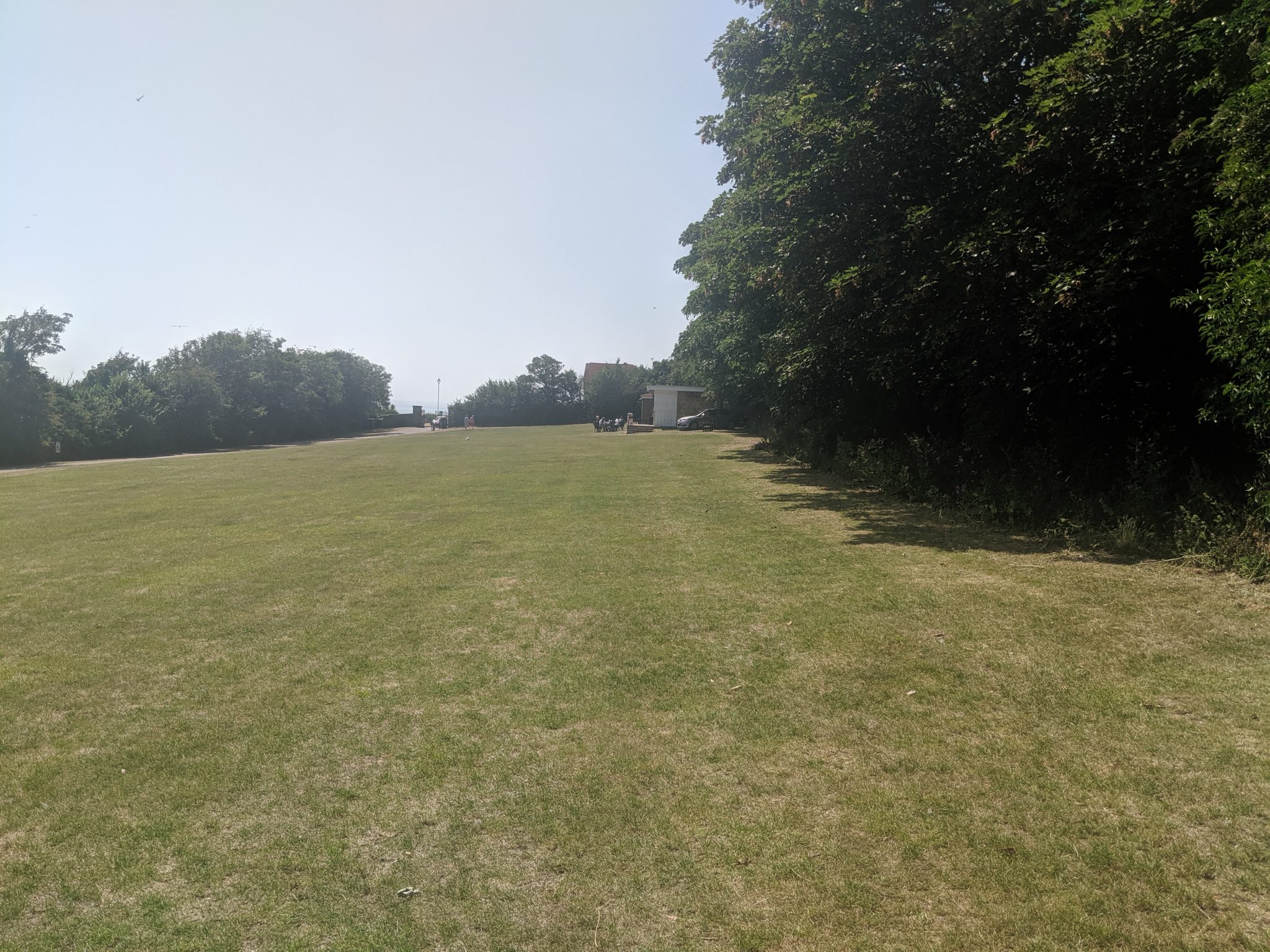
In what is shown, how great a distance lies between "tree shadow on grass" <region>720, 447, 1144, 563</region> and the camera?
9586 mm

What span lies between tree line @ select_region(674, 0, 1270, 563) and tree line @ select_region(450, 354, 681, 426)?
61.5 m

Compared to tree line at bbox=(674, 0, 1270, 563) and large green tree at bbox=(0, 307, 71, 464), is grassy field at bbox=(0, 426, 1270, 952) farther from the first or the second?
large green tree at bbox=(0, 307, 71, 464)

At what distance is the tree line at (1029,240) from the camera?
316 inches

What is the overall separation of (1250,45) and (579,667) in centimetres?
888

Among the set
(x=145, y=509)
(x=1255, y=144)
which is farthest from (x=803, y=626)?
(x=145, y=509)

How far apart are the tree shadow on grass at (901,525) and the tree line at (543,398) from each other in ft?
204

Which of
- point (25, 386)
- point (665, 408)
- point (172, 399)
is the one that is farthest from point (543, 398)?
point (25, 386)

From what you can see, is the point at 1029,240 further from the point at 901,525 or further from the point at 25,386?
the point at 25,386

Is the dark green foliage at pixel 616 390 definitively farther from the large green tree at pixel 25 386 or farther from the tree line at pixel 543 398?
the large green tree at pixel 25 386

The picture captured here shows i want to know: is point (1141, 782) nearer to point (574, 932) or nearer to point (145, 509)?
point (574, 932)

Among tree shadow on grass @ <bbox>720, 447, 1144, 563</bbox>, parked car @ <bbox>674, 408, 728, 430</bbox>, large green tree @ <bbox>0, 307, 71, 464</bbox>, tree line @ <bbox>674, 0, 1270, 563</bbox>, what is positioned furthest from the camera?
parked car @ <bbox>674, 408, 728, 430</bbox>

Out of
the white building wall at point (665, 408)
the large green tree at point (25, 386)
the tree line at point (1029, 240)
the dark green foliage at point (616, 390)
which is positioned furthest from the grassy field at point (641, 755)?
the dark green foliage at point (616, 390)

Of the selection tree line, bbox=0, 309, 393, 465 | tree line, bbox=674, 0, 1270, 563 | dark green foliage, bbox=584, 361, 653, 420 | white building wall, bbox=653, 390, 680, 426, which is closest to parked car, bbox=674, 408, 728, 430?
white building wall, bbox=653, 390, 680, 426

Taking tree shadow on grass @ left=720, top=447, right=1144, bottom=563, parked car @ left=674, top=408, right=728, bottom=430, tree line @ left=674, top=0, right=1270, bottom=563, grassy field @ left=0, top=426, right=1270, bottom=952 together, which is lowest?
grassy field @ left=0, top=426, right=1270, bottom=952
